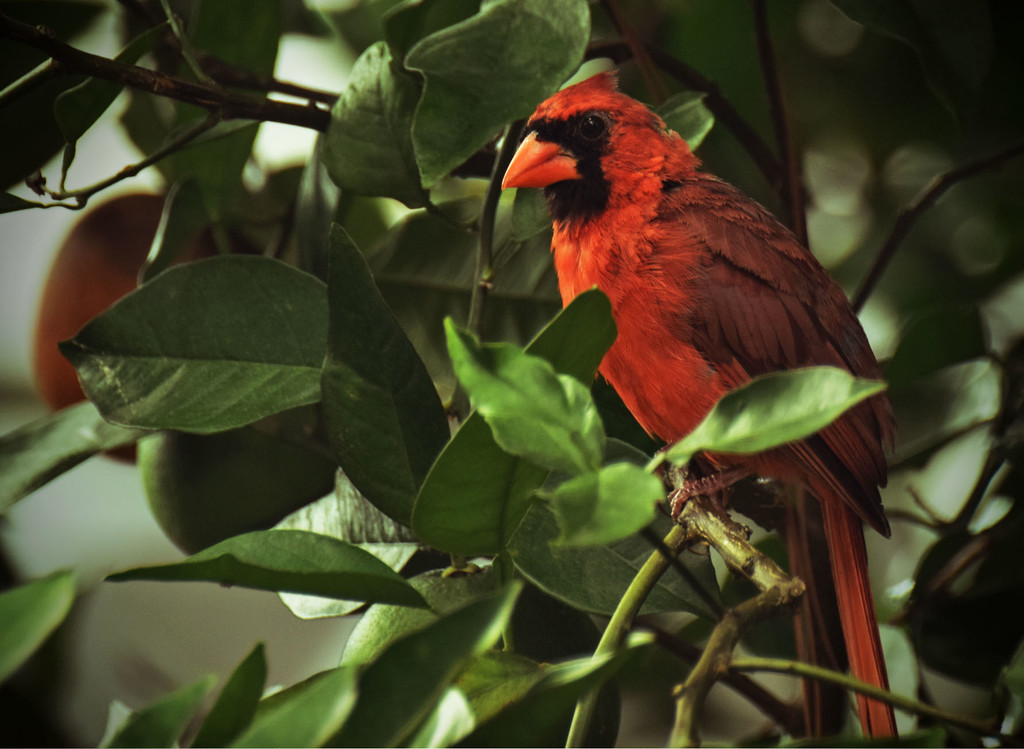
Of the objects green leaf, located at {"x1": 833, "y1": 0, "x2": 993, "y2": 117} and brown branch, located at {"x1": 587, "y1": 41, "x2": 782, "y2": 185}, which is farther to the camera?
brown branch, located at {"x1": 587, "y1": 41, "x2": 782, "y2": 185}

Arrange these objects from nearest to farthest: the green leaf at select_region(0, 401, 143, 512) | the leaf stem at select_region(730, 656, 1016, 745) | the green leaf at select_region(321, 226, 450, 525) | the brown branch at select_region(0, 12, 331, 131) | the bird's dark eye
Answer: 1. the leaf stem at select_region(730, 656, 1016, 745)
2. the green leaf at select_region(321, 226, 450, 525)
3. the brown branch at select_region(0, 12, 331, 131)
4. the green leaf at select_region(0, 401, 143, 512)
5. the bird's dark eye

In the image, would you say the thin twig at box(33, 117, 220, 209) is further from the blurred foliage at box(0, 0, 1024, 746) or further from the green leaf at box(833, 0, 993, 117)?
the green leaf at box(833, 0, 993, 117)

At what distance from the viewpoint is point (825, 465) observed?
32.6 inches

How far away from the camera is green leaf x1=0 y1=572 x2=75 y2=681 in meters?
0.36

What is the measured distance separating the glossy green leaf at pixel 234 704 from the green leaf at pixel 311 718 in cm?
7

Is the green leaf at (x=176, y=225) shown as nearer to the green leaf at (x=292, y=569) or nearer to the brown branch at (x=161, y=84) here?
the brown branch at (x=161, y=84)

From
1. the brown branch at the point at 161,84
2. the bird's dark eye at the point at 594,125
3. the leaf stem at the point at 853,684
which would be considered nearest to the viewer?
the leaf stem at the point at 853,684

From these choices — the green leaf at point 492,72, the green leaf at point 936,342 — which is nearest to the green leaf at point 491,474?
the green leaf at point 492,72

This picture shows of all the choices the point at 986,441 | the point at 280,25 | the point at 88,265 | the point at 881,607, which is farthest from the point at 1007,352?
the point at 88,265

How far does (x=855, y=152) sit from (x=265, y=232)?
0.88 metres

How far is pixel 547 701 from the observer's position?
40 cm

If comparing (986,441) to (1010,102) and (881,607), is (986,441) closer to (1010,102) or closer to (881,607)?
(881,607)

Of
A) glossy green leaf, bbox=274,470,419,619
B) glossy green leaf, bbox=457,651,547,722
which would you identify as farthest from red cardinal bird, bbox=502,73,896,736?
glossy green leaf, bbox=457,651,547,722

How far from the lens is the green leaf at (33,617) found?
1.17 ft
